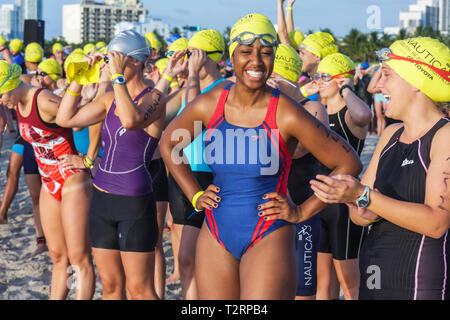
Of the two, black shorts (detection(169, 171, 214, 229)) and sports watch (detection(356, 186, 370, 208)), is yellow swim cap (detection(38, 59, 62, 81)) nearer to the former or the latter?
black shorts (detection(169, 171, 214, 229))

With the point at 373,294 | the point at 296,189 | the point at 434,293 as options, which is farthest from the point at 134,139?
the point at 434,293

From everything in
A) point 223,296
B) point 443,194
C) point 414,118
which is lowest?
point 223,296

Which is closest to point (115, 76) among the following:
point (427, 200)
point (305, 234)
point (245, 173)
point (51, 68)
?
point (245, 173)

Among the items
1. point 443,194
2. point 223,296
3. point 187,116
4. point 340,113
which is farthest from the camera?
point 340,113

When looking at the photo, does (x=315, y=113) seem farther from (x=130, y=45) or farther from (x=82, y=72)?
(x=82, y=72)

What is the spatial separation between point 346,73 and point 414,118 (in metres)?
2.49

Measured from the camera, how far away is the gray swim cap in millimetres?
4211

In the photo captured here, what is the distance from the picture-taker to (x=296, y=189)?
441 cm

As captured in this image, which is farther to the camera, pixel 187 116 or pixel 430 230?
pixel 187 116

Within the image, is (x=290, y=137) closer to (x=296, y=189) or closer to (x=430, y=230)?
(x=430, y=230)

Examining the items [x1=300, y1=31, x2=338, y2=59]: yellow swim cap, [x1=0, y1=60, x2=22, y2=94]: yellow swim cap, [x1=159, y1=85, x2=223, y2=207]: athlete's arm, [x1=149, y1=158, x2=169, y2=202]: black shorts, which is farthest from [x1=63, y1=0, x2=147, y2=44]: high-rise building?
[x1=159, y1=85, x2=223, y2=207]: athlete's arm

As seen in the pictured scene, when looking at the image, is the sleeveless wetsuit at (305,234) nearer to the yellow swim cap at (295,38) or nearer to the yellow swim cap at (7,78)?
the yellow swim cap at (7,78)

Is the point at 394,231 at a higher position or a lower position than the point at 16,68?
lower

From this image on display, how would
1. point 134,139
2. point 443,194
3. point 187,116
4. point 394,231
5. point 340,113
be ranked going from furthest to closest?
point 340,113
point 134,139
point 187,116
point 394,231
point 443,194
